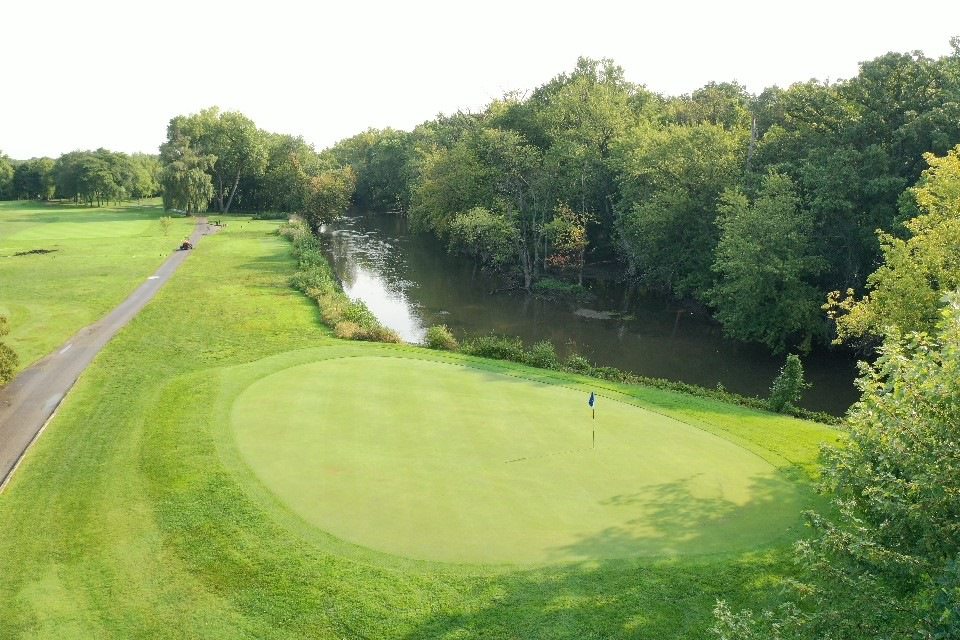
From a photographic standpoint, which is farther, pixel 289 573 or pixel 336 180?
pixel 336 180

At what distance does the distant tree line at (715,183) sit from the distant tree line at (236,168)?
32.0 metres

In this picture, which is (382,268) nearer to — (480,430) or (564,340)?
(564,340)

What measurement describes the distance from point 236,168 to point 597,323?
80.4 metres

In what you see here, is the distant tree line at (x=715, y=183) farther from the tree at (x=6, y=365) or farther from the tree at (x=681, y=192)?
the tree at (x=6, y=365)

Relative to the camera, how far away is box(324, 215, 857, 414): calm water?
3303 cm

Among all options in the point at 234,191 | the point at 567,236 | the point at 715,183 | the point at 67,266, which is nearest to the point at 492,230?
the point at 567,236

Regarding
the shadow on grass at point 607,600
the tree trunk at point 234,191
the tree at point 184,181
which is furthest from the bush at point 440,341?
the tree trunk at point 234,191

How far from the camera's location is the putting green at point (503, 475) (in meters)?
13.4

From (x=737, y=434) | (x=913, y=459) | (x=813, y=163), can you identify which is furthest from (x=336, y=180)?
(x=913, y=459)

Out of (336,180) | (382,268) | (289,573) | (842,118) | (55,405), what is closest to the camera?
(289,573)

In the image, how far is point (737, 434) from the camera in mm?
19188

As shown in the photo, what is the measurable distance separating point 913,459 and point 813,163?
35135mm

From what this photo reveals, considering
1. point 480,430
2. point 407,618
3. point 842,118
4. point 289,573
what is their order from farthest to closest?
point 842,118, point 480,430, point 289,573, point 407,618

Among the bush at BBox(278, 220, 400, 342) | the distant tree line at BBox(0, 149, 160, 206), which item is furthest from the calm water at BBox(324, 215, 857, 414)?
the distant tree line at BBox(0, 149, 160, 206)
